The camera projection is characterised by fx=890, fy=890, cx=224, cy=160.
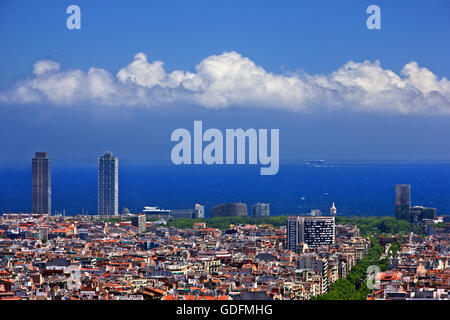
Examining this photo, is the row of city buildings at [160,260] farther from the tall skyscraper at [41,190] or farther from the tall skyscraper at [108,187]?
the tall skyscraper at [108,187]

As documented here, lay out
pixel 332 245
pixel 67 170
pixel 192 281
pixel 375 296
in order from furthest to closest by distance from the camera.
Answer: pixel 67 170, pixel 332 245, pixel 192 281, pixel 375 296

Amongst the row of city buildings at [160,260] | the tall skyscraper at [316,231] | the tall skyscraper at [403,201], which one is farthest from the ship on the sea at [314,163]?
the tall skyscraper at [403,201]

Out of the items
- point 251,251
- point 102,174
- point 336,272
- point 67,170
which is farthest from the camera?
point 102,174

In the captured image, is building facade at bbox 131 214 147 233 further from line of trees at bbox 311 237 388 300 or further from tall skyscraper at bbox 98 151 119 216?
line of trees at bbox 311 237 388 300

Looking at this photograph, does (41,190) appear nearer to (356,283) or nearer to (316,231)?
(316,231)

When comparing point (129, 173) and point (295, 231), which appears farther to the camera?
point (129, 173)

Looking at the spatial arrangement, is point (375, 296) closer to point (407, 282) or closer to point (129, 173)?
point (407, 282)
